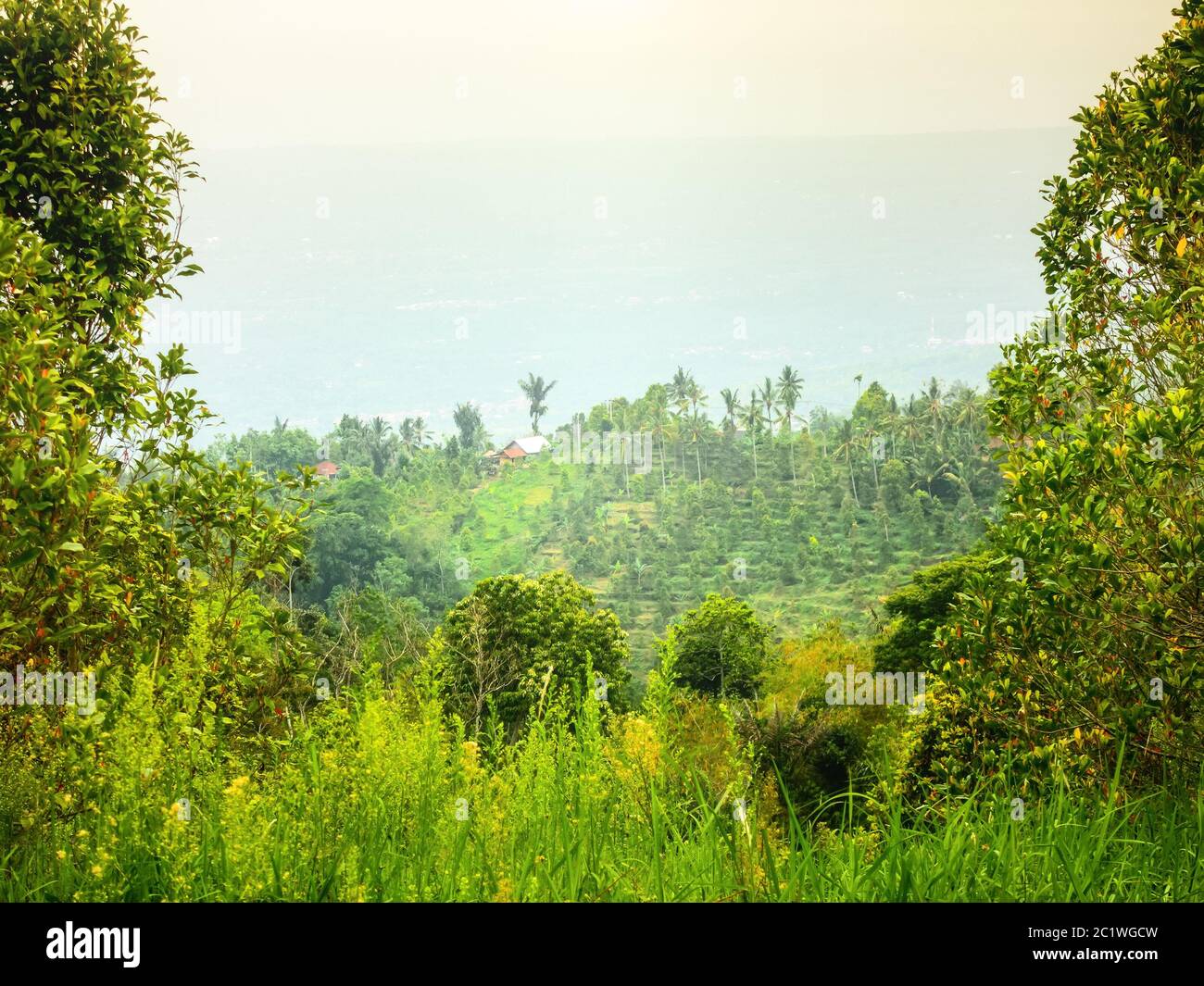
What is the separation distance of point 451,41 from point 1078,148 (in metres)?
137

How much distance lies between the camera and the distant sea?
370 feet

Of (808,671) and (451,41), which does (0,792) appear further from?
(451,41)

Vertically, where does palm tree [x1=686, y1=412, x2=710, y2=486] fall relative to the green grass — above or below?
above

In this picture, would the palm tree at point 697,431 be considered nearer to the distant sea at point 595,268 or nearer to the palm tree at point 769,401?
the palm tree at point 769,401

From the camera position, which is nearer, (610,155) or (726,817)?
(726,817)

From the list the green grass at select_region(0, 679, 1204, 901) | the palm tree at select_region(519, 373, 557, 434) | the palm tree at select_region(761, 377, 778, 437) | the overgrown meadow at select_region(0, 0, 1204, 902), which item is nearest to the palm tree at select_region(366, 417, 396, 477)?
the palm tree at select_region(519, 373, 557, 434)

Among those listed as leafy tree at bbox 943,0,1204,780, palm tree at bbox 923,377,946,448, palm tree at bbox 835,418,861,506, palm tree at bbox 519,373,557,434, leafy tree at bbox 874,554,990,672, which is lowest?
leafy tree at bbox 874,554,990,672

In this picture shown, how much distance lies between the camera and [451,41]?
128m

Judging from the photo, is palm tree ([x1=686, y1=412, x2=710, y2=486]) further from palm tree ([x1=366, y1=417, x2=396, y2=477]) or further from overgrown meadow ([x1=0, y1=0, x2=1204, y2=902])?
overgrown meadow ([x1=0, y1=0, x2=1204, y2=902])

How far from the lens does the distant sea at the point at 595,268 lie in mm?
112625

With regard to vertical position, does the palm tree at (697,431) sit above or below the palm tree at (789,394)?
below

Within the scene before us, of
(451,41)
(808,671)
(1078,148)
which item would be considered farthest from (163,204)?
(451,41)

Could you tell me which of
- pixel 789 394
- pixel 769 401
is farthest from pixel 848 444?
pixel 789 394

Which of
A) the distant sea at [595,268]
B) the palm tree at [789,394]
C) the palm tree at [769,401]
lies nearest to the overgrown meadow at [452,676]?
the palm tree at [769,401]
